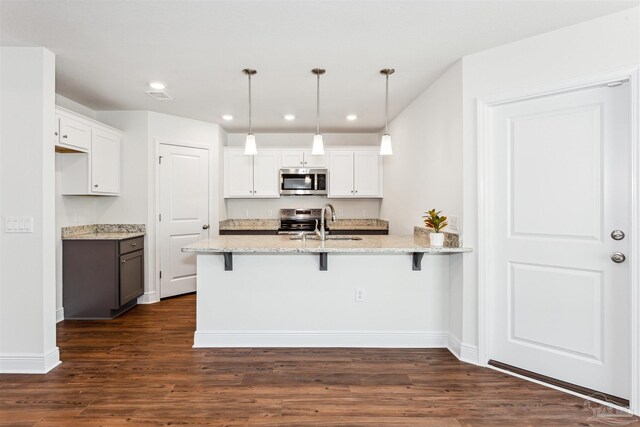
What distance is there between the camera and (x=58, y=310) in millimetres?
3662

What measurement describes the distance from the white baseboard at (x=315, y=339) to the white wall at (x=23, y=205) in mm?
1209

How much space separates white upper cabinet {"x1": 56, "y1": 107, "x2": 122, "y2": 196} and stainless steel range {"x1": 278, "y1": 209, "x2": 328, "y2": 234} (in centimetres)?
235

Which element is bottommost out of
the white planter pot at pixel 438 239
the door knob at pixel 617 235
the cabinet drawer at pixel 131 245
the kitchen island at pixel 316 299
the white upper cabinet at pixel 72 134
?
the kitchen island at pixel 316 299

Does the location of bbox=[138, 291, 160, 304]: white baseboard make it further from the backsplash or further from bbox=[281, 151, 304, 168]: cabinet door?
bbox=[281, 151, 304, 168]: cabinet door

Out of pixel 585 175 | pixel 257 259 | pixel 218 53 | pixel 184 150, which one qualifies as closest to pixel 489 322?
pixel 585 175

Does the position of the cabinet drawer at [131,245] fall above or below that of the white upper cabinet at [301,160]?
below

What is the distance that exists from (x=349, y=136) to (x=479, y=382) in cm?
412

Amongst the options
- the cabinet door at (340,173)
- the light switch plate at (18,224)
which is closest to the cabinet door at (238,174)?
the cabinet door at (340,173)

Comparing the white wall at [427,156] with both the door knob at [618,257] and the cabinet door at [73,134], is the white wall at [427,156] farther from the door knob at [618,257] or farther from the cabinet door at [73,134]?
the cabinet door at [73,134]

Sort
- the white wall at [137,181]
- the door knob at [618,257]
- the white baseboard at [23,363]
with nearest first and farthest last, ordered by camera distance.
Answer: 1. the door knob at [618,257]
2. the white baseboard at [23,363]
3. the white wall at [137,181]

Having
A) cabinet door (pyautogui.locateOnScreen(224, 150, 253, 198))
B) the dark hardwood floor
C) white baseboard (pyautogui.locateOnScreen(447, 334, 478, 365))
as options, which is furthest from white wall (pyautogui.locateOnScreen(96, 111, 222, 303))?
white baseboard (pyautogui.locateOnScreen(447, 334, 478, 365))

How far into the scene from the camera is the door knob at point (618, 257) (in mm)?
2111

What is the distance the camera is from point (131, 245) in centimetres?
401

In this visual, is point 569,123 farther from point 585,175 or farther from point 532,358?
point 532,358
